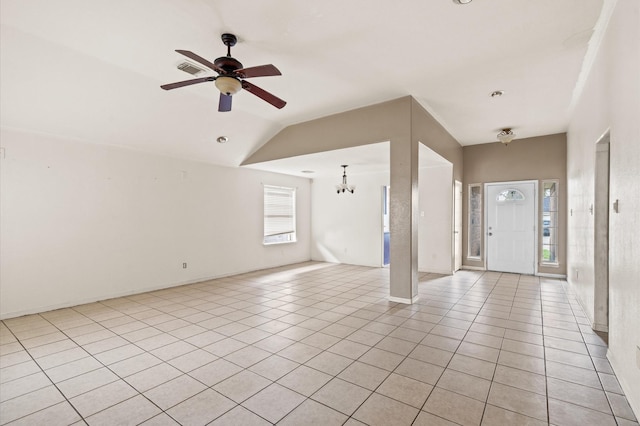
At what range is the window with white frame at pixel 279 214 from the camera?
7.68 metres

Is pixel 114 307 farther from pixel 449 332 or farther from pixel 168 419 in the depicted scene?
pixel 449 332

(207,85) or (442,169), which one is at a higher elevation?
(207,85)

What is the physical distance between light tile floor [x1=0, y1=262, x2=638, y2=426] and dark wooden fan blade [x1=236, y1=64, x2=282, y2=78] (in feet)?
8.42

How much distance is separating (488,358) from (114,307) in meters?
4.80

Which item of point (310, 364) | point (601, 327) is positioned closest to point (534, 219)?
point (601, 327)

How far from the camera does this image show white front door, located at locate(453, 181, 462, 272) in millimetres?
6724

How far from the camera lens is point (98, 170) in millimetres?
4758

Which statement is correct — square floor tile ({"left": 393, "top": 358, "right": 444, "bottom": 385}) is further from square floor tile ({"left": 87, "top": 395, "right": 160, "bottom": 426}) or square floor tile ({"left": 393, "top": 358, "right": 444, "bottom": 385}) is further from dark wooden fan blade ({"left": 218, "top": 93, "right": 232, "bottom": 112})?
dark wooden fan blade ({"left": 218, "top": 93, "right": 232, "bottom": 112})

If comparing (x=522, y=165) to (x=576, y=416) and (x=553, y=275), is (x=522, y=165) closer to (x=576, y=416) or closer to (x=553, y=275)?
(x=553, y=275)

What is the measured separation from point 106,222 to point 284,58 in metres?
3.81

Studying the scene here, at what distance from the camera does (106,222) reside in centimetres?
484

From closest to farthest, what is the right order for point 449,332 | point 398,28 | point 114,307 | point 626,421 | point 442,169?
1. point 626,421
2. point 398,28
3. point 449,332
4. point 114,307
5. point 442,169

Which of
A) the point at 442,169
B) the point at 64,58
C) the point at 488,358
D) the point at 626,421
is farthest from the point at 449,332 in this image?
the point at 64,58

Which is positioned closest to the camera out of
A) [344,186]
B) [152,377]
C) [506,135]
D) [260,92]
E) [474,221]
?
→ [152,377]
